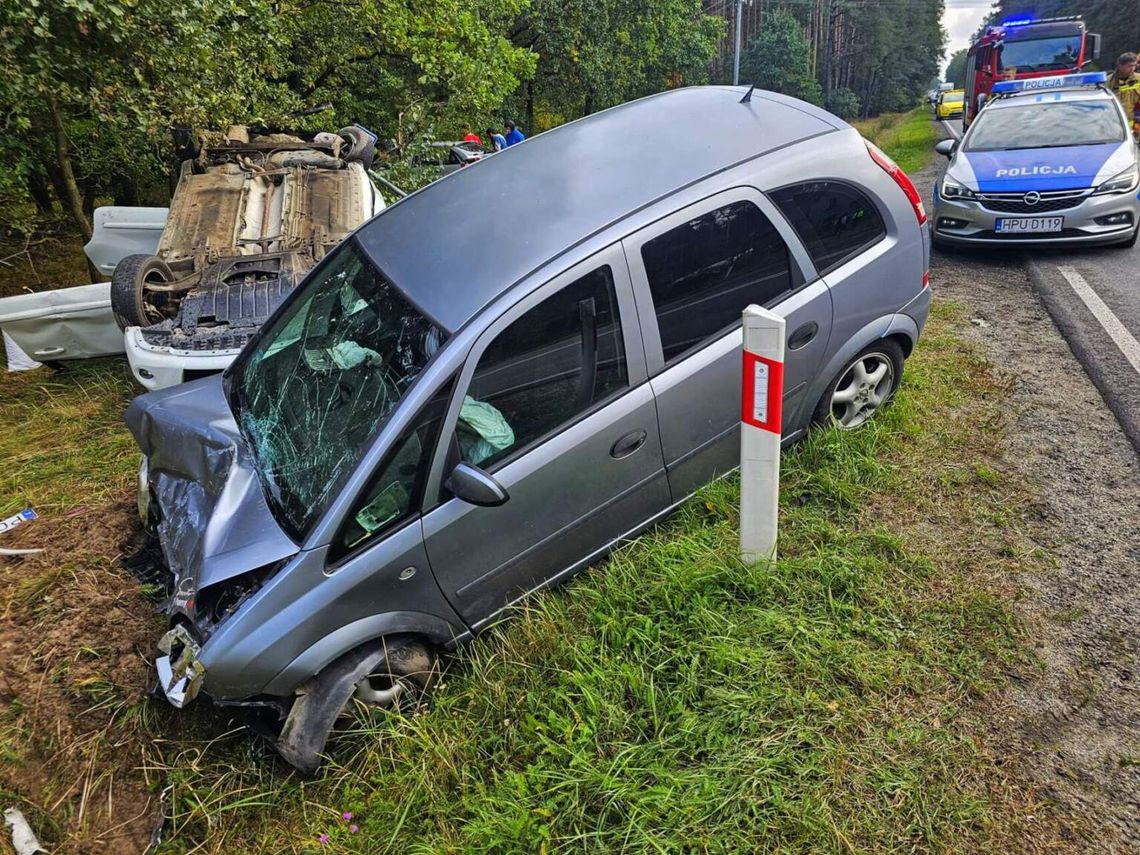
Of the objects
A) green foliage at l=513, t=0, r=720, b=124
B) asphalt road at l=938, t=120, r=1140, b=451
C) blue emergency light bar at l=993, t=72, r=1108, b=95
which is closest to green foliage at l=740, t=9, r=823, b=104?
green foliage at l=513, t=0, r=720, b=124

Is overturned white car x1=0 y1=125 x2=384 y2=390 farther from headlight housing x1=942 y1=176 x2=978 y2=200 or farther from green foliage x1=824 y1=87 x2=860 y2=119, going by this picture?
green foliage x1=824 y1=87 x2=860 y2=119

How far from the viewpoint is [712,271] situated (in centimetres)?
330

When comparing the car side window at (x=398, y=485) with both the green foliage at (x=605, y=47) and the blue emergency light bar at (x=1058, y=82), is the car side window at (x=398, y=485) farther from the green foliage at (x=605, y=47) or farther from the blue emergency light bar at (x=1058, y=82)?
the green foliage at (x=605, y=47)

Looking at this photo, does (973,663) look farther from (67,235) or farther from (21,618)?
(67,235)

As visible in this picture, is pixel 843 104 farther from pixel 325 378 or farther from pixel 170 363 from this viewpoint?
pixel 325 378

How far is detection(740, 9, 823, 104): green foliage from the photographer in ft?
134

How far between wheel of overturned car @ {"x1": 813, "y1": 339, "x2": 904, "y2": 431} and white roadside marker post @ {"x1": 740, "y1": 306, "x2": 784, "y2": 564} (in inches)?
42.5

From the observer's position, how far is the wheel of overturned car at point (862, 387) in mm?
3883

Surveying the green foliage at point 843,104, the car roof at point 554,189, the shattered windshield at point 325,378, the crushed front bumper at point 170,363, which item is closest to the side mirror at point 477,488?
the shattered windshield at point 325,378

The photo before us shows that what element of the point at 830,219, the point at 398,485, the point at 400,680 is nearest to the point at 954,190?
the point at 830,219

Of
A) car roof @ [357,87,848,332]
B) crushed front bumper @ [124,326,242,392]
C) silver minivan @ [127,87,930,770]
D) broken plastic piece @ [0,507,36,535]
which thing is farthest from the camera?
crushed front bumper @ [124,326,242,392]

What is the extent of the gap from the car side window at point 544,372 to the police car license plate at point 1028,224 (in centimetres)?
556

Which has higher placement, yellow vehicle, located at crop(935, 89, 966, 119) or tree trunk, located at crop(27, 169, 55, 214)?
tree trunk, located at crop(27, 169, 55, 214)

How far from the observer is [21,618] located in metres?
3.51
